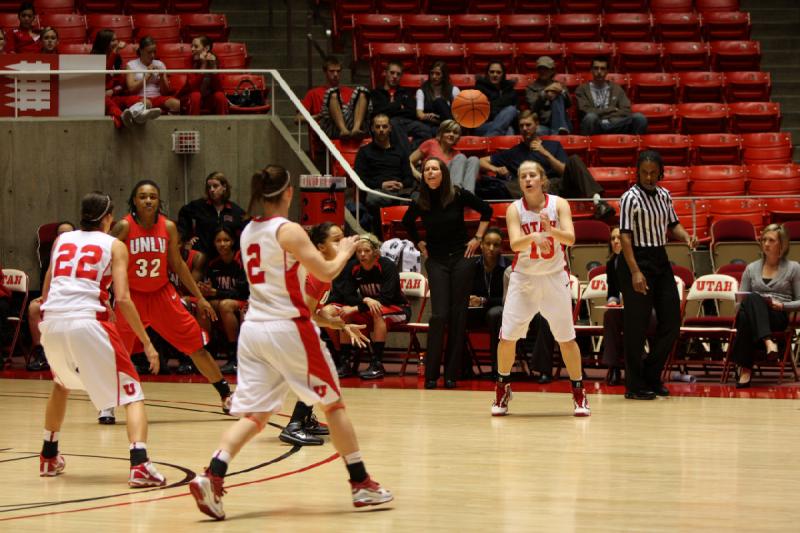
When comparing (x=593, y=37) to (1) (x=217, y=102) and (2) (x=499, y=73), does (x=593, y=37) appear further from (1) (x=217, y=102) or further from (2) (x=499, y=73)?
(1) (x=217, y=102)

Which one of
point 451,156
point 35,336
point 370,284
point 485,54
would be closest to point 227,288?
point 370,284

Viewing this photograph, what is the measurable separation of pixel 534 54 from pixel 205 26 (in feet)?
14.5

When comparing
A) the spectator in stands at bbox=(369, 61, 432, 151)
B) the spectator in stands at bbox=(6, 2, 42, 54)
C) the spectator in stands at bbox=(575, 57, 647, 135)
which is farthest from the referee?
the spectator in stands at bbox=(6, 2, 42, 54)

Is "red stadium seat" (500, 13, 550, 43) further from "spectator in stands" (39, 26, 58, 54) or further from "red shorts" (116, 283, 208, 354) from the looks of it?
"red shorts" (116, 283, 208, 354)

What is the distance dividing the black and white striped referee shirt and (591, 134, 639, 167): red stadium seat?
4.98 m

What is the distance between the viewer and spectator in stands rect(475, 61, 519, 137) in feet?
47.6

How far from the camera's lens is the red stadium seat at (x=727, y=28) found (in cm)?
1698

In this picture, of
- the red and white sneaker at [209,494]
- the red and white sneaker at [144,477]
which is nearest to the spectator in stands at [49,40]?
the red and white sneaker at [144,477]

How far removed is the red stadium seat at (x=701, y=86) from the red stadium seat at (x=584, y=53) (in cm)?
108

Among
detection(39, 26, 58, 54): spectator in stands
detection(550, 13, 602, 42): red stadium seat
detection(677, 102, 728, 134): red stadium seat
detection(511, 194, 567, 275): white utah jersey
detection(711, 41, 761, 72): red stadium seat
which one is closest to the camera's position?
detection(511, 194, 567, 275): white utah jersey

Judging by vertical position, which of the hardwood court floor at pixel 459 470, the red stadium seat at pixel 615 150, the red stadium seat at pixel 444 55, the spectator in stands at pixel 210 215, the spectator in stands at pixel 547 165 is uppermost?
the red stadium seat at pixel 444 55

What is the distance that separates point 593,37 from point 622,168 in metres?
3.56

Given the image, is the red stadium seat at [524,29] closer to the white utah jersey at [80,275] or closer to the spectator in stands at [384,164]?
the spectator in stands at [384,164]

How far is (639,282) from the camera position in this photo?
30.7 ft
